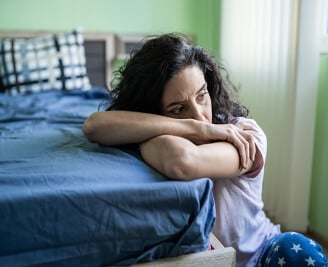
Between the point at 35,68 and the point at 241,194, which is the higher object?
the point at 35,68

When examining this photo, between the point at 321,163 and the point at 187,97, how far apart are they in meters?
1.01

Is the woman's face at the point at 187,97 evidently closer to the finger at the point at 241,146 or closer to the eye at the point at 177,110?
the eye at the point at 177,110

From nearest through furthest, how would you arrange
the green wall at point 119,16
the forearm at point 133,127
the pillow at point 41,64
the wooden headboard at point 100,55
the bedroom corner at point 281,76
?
the forearm at point 133,127, the bedroom corner at point 281,76, the pillow at point 41,64, the green wall at point 119,16, the wooden headboard at point 100,55

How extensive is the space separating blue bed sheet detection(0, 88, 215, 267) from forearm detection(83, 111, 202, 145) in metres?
0.07

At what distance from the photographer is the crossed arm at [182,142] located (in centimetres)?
70

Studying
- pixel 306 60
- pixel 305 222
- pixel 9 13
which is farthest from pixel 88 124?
pixel 9 13

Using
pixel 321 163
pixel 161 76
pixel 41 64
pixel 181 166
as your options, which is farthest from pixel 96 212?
pixel 41 64

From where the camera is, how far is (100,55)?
259cm

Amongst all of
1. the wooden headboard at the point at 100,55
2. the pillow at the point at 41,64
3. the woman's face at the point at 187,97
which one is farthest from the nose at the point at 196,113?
the wooden headboard at the point at 100,55

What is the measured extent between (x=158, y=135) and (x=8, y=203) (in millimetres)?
353

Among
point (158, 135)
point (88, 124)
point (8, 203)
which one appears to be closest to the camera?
point (8, 203)

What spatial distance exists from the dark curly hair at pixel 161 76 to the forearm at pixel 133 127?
94 mm

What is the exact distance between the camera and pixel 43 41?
2.23 meters

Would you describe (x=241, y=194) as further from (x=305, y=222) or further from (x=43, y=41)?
(x=43, y=41)
